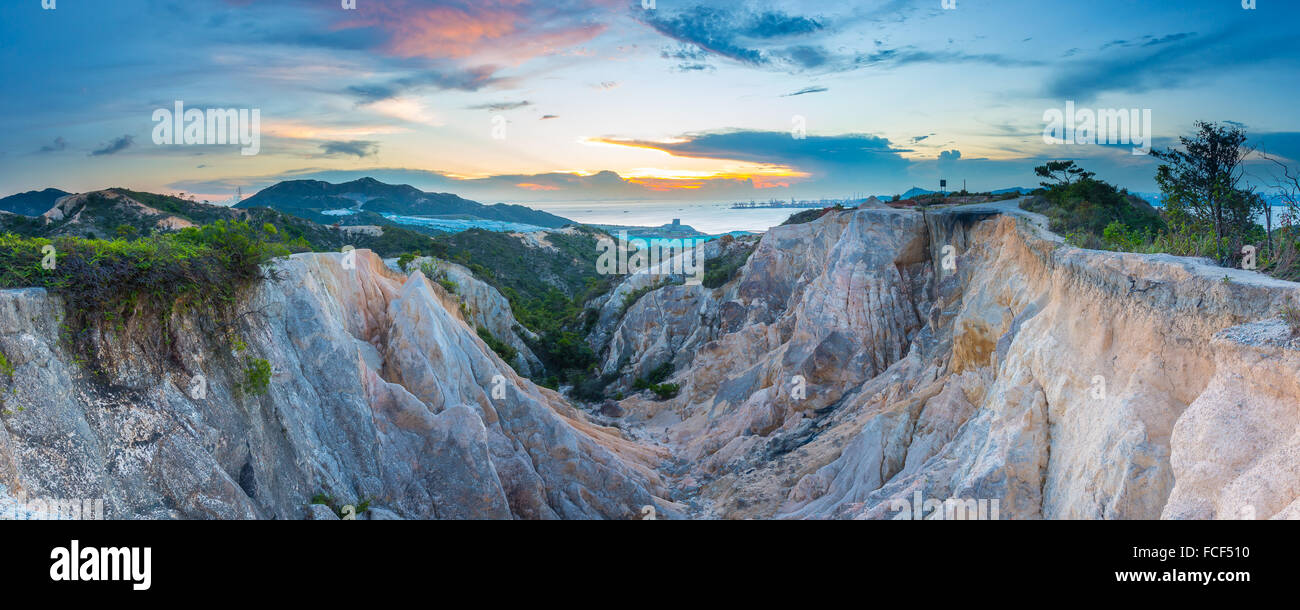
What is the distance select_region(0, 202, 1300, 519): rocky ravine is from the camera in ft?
25.7

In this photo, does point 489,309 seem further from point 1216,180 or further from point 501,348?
point 1216,180

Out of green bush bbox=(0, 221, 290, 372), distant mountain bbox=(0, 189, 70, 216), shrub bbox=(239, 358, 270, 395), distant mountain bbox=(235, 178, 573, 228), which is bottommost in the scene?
shrub bbox=(239, 358, 270, 395)

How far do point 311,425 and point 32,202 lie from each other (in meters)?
67.3

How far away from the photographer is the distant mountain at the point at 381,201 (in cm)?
12800

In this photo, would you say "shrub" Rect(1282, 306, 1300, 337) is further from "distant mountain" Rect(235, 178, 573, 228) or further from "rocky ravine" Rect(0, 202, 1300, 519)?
"distant mountain" Rect(235, 178, 573, 228)

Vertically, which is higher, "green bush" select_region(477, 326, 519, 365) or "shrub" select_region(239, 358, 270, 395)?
"shrub" select_region(239, 358, 270, 395)

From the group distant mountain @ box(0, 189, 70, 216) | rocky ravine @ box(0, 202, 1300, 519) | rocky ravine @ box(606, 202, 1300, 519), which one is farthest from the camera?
distant mountain @ box(0, 189, 70, 216)

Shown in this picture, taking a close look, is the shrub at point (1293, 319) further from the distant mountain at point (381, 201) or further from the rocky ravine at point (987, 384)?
the distant mountain at point (381, 201)

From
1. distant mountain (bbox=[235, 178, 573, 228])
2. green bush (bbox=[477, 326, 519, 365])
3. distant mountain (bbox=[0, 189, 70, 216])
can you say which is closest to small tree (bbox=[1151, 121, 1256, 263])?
green bush (bbox=[477, 326, 519, 365])

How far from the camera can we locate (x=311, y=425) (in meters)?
12.4

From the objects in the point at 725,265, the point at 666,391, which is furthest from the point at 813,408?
the point at 725,265

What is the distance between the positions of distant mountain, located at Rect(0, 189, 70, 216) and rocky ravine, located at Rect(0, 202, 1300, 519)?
5190 centimetres

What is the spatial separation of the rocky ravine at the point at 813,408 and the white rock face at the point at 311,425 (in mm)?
40

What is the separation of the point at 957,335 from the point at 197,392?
655 inches
